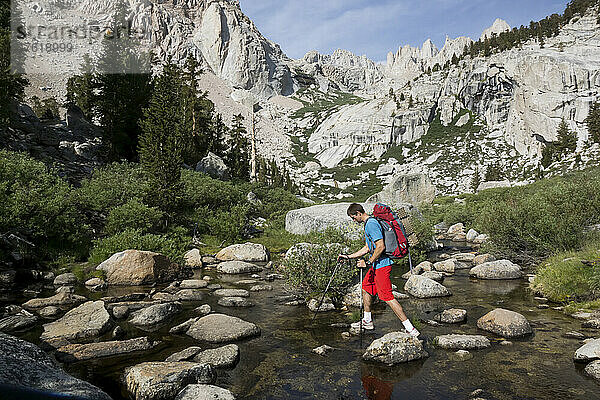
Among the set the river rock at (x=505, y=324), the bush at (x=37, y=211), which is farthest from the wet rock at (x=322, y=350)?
the bush at (x=37, y=211)

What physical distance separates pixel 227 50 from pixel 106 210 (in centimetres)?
18974

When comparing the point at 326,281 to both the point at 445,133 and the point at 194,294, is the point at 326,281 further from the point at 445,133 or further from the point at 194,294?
the point at 445,133

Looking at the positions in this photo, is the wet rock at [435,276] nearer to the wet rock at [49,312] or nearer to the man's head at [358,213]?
the man's head at [358,213]

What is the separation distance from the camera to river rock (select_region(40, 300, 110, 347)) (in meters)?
8.20

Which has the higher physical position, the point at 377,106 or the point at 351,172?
the point at 377,106

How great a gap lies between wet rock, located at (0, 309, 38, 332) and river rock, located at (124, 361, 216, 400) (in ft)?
14.1

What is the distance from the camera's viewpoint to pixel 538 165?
7781 cm

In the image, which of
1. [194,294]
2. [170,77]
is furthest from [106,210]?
[170,77]

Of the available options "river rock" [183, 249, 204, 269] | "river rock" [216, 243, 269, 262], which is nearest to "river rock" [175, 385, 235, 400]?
"river rock" [183, 249, 204, 269]

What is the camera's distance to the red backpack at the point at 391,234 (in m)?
7.92

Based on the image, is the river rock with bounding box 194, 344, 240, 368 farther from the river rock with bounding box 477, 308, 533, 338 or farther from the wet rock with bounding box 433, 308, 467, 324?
the river rock with bounding box 477, 308, 533, 338

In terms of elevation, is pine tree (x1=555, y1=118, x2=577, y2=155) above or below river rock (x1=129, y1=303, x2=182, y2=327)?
above

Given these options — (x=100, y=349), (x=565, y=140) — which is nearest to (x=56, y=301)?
(x=100, y=349)

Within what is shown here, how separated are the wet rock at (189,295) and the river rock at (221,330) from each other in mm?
3111
